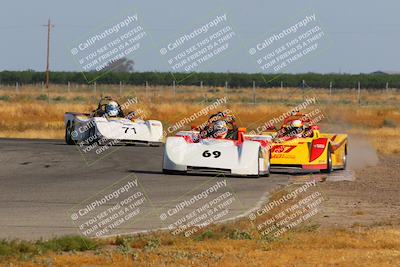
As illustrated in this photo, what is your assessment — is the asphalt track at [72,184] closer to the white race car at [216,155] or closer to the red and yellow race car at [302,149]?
the white race car at [216,155]

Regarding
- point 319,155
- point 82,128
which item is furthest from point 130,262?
point 82,128

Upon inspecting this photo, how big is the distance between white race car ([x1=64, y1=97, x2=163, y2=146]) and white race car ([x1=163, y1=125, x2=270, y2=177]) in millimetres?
7930

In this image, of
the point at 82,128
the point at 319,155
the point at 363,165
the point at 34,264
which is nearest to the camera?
the point at 34,264

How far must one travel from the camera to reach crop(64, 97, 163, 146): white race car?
104 ft

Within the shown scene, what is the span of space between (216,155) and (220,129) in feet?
4.21

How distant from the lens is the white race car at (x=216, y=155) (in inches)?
926

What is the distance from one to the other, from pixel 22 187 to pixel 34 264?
9.14 m

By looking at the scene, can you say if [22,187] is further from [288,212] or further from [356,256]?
[356,256]

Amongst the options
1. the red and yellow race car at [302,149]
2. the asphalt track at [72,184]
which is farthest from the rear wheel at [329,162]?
the asphalt track at [72,184]

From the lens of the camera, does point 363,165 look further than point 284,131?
Yes

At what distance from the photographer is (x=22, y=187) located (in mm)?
20406

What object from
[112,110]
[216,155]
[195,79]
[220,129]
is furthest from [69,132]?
[195,79]

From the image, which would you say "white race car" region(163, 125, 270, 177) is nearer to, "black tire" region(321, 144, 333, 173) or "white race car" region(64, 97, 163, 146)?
"black tire" region(321, 144, 333, 173)

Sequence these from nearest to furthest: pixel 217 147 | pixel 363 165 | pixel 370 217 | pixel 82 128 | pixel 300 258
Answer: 1. pixel 300 258
2. pixel 370 217
3. pixel 217 147
4. pixel 363 165
5. pixel 82 128
